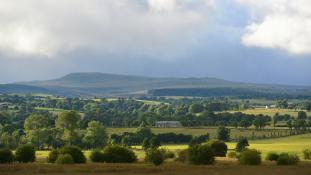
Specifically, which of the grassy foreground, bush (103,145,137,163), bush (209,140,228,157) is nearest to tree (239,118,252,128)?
bush (209,140,228,157)

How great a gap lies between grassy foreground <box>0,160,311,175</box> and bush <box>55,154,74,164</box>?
10.2 ft

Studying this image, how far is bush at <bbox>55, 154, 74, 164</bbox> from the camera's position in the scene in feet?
246

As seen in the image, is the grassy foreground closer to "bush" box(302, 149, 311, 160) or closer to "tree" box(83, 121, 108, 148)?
"bush" box(302, 149, 311, 160)

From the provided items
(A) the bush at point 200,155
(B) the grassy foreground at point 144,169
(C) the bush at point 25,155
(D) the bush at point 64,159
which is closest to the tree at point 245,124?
(A) the bush at point 200,155

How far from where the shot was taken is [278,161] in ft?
260

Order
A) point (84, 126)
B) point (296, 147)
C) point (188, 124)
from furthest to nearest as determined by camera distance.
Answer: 1. point (188, 124)
2. point (84, 126)
3. point (296, 147)

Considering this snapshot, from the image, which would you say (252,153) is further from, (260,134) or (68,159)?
(260,134)

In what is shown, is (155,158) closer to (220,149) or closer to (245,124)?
(220,149)

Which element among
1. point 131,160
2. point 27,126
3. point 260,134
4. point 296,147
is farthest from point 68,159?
point 260,134

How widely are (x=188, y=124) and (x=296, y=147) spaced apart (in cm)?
7398

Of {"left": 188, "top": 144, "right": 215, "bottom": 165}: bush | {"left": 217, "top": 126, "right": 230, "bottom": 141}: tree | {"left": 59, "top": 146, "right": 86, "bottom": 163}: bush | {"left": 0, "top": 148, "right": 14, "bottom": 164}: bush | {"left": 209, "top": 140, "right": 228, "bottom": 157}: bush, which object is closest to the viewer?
{"left": 188, "top": 144, "right": 215, "bottom": 165}: bush

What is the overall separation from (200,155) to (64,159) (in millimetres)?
18754

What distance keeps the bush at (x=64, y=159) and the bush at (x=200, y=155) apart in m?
16.5

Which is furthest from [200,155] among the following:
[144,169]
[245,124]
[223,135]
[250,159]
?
[245,124]
